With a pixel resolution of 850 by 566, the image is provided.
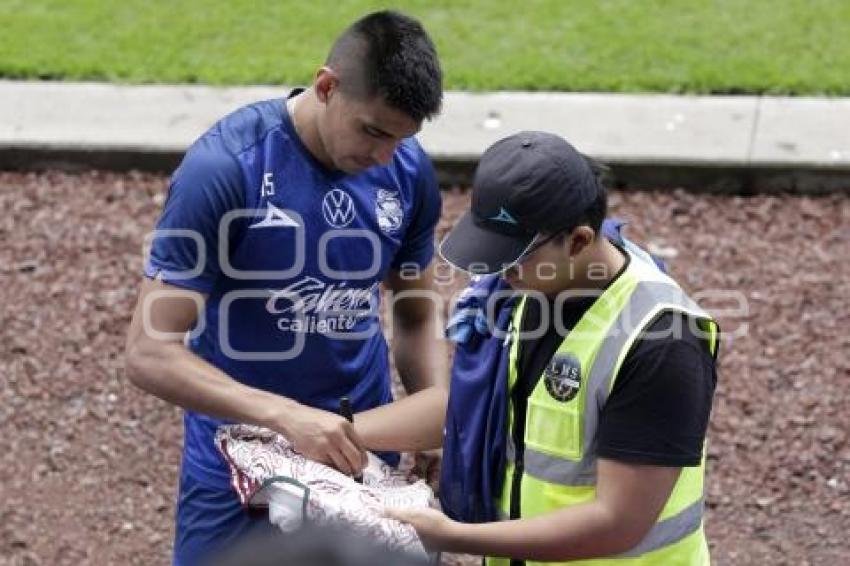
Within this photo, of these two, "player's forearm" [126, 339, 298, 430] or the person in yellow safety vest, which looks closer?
the person in yellow safety vest

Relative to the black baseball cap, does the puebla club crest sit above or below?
below

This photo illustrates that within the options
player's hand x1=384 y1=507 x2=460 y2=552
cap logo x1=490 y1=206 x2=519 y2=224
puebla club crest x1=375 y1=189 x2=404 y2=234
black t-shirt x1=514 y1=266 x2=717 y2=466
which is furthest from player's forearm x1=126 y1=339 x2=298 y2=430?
black t-shirt x1=514 y1=266 x2=717 y2=466

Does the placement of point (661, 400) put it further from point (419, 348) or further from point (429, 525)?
point (419, 348)

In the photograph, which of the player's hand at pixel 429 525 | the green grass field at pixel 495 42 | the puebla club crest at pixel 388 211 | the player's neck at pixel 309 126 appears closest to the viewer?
the player's hand at pixel 429 525

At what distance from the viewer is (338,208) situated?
4.12m

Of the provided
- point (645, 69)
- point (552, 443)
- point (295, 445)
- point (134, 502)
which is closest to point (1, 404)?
point (134, 502)

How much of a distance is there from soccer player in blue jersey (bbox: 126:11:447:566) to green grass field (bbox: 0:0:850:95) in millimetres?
4531

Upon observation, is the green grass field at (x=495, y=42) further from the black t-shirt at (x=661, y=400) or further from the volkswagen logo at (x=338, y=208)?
the black t-shirt at (x=661, y=400)

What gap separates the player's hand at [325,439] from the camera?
389 centimetres

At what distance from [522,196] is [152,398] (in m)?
3.34

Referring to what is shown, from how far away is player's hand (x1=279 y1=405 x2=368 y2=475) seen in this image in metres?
3.89

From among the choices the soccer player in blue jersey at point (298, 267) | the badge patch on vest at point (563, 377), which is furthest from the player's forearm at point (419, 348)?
the badge patch on vest at point (563, 377)

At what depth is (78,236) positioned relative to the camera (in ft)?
24.9

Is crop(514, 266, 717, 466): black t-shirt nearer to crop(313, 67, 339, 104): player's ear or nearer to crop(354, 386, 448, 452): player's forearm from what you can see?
crop(354, 386, 448, 452): player's forearm
